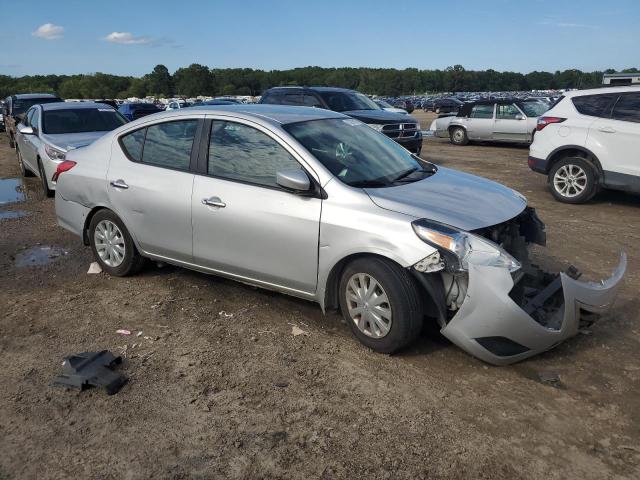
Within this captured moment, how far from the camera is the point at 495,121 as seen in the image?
17812mm

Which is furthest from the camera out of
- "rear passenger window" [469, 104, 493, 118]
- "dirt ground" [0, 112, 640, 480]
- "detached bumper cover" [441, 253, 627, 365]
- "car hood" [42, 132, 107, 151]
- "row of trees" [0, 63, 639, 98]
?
"row of trees" [0, 63, 639, 98]

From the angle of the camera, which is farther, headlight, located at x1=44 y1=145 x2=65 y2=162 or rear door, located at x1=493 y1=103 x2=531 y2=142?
rear door, located at x1=493 y1=103 x2=531 y2=142

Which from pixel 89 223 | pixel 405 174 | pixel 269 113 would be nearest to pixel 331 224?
pixel 405 174

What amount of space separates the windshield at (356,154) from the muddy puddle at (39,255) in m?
3.61

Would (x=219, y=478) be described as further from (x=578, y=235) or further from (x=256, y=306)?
(x=578, y=235)

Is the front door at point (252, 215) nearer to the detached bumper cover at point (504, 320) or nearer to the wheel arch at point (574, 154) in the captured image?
the detached bumper cover at point (504, 320)

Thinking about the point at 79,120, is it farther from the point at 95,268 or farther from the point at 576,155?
the point at 576,155

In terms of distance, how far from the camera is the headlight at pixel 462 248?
3496 millimetres

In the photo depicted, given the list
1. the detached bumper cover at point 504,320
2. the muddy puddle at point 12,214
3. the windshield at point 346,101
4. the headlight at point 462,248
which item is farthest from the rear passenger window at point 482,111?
the headlight at point 462,248

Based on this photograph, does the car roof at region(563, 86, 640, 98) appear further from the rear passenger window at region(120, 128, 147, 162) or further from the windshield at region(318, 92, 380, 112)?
the rear passenger window at region(120, 128, 147, 162)

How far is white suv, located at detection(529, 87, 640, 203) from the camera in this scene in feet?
26.1

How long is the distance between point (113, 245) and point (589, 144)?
707 centimetres

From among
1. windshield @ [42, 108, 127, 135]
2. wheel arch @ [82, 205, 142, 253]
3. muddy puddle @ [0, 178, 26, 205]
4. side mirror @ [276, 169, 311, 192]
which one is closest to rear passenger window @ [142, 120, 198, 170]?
wheel arch @ [82, 205, 142, 253]

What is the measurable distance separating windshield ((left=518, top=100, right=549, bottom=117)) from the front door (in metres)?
14.7
